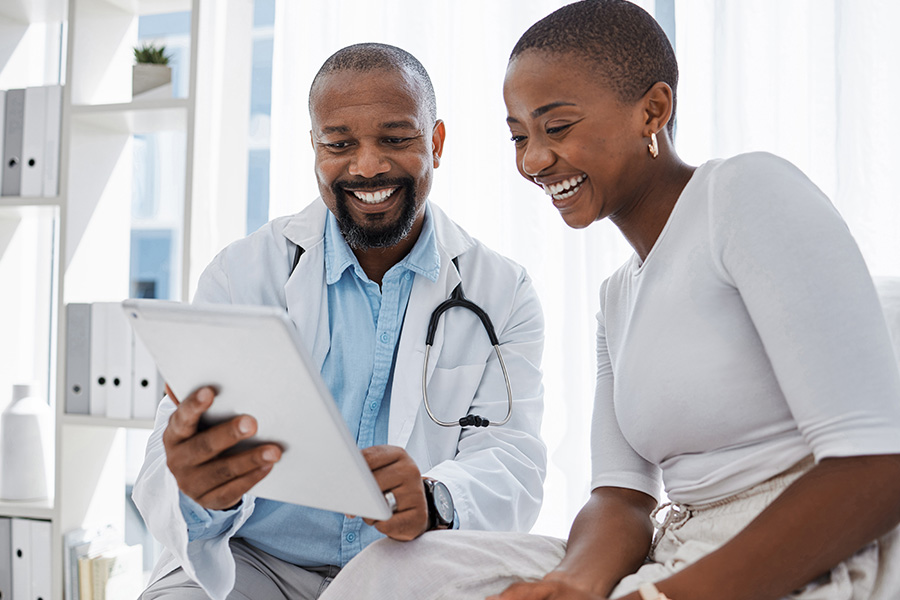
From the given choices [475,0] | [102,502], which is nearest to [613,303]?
[475,0]

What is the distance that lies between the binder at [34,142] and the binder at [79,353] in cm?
35

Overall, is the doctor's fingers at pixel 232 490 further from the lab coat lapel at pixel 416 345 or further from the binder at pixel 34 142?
the binder at pixel 34 142

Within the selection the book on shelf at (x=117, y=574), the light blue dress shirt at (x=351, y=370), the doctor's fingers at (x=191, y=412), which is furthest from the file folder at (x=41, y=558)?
the doctor's fingers at (x=191, y=412)

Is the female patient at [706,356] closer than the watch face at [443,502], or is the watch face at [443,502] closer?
the female patient at [706,356]

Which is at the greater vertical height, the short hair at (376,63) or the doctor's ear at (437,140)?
the short hair at (376,63)

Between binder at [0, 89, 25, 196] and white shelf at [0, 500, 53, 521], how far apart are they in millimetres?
826

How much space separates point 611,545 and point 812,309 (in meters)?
0.36

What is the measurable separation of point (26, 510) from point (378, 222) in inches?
51.5

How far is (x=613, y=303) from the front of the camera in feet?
3.45

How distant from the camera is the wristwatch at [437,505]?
1.02m

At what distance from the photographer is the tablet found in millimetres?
719

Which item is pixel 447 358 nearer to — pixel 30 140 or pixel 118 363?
pixel 118 363

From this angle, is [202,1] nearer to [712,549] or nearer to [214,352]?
[214,352]

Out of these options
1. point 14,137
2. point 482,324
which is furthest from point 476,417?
point 14,137
